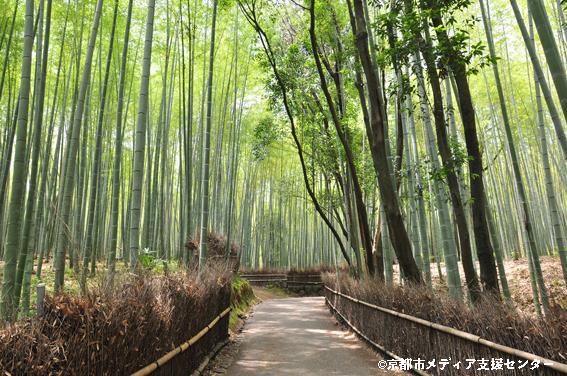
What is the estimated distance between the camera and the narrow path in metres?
3.83

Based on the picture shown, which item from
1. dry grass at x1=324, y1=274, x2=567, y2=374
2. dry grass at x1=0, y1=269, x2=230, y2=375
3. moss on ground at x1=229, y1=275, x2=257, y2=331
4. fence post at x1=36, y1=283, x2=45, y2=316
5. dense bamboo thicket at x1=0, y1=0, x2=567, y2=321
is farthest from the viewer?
moss on ground at x1=229, y1=275, x2=257, y2=331

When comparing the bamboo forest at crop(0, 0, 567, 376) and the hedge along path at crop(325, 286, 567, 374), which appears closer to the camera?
the hedge along path at crop(325, 286, 567, 374)

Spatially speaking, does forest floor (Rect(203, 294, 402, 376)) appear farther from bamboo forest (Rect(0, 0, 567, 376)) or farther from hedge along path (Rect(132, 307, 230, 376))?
hedge along path (Rect(132, 307, 230, 376))

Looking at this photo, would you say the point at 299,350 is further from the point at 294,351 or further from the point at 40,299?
the point at 40,299

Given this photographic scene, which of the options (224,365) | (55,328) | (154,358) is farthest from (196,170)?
(55,328)

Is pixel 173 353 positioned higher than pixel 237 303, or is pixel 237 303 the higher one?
pixel 173 353

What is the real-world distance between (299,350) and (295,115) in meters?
4.90

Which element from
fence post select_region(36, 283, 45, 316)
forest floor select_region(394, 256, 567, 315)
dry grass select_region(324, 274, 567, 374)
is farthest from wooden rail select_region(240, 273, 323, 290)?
fence post select_region(36, 283, 45, 316)

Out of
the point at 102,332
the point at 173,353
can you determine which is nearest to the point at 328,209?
the point at 173,353

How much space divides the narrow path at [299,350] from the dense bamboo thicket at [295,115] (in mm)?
1099

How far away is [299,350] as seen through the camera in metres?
4.75

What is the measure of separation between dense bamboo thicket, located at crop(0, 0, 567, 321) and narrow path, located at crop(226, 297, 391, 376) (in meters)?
1.10

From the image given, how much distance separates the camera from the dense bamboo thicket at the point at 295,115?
3609mm

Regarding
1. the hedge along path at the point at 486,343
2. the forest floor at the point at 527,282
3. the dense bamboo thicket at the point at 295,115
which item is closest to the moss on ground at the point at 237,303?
the dense bamboo thicket at the point at 295,115
